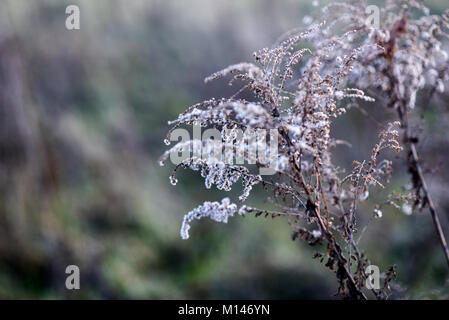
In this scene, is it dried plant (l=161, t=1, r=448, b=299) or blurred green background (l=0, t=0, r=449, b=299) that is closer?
dried plant (l=161, t=1, r=448, b=299)

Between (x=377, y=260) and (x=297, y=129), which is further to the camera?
(x=377, y=260)

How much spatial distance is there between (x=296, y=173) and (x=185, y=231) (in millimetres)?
717

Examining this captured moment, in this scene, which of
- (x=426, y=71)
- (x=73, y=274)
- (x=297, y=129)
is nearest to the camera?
(x=297, y=129)

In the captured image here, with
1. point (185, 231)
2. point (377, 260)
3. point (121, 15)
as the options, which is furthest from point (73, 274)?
point (121, 15)

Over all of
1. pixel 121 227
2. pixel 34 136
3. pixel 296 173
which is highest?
pixel 34 136

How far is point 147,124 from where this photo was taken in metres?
9.02

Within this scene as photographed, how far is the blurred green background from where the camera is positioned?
5.66 metres

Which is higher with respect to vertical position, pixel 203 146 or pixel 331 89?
pixel 331 89

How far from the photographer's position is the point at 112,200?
662 cm

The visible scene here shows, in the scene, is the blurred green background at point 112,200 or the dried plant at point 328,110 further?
the blurred green background at point 112,200

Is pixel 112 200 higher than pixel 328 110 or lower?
higher

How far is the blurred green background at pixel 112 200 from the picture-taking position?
566 cm

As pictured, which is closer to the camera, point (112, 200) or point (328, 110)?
point (328, 110)
